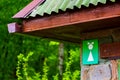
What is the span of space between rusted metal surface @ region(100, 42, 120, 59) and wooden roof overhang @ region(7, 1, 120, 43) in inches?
3.9

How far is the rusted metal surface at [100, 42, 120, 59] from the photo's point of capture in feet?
16.6

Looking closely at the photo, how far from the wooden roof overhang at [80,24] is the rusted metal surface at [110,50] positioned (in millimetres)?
99

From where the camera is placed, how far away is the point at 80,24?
4816 mm

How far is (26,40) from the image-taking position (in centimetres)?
1543

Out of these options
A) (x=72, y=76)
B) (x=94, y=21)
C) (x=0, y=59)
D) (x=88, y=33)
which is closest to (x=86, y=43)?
(x=88, y=33)

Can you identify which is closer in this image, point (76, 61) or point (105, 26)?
point (105, 26)

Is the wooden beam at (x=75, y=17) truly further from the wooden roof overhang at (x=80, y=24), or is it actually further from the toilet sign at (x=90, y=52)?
the toilet sign at (x=90, y=52)

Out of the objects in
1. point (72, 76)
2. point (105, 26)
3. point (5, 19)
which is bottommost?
point (72, 76)

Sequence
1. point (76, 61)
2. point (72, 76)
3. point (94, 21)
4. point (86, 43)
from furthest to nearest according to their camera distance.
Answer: point (76, 61) → point (72, 76) → point (86, 43) → point (94, 21)

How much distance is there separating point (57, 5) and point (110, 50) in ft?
2.59

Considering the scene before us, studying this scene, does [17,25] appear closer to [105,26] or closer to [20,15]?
[20,15]

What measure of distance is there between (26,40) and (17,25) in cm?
1027

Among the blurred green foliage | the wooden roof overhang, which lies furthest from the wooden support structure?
the blurred green foliage

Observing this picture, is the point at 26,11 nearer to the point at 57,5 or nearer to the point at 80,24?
the point at 57,5
